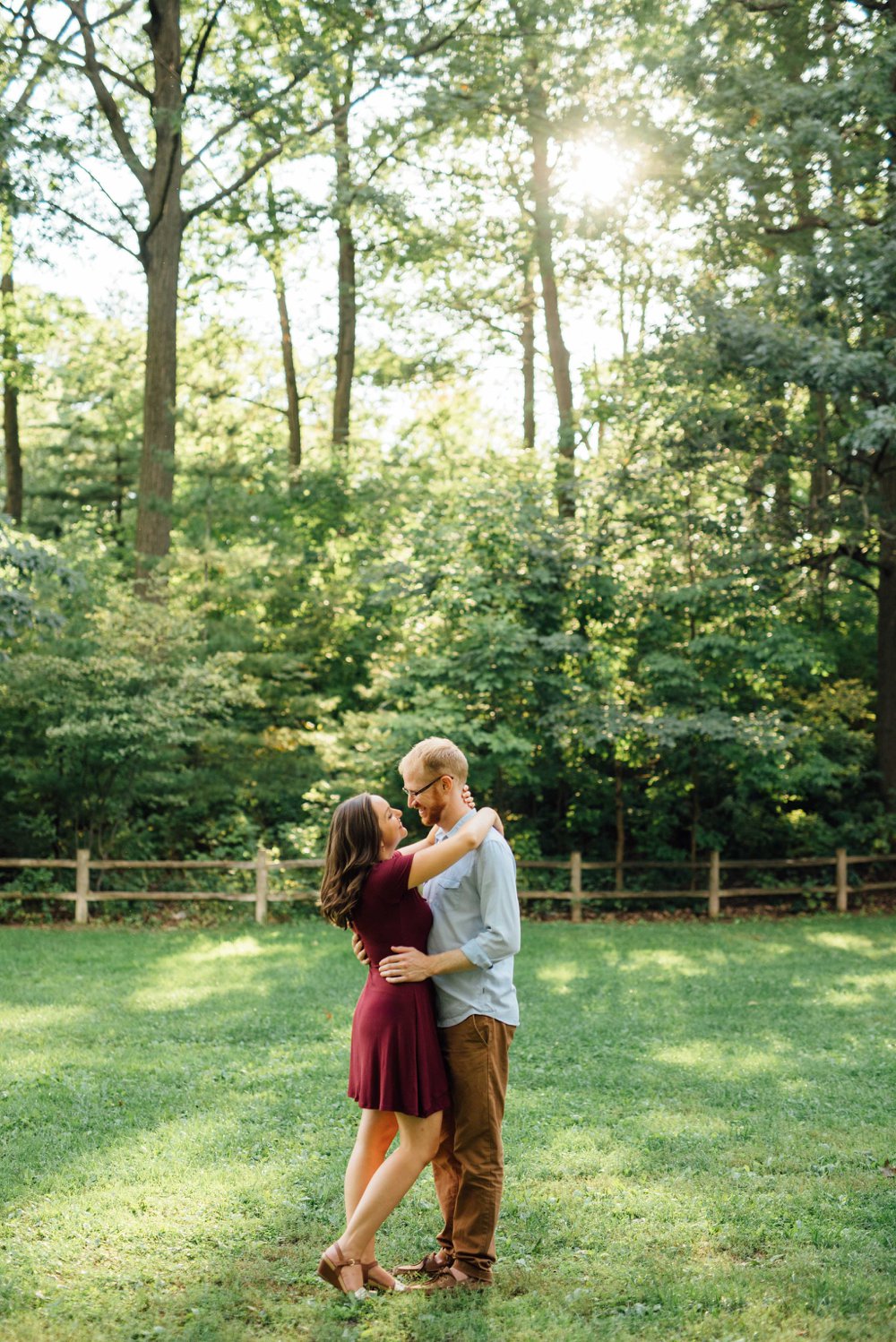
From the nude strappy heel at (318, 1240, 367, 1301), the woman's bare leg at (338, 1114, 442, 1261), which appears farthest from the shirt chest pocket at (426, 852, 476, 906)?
the nude strappy heel at (318, 1240, 367, 1301)

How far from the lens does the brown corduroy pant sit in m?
4.18

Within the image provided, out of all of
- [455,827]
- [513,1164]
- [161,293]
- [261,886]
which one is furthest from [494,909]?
[161,293]

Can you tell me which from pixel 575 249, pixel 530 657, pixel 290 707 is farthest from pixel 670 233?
pixel 290 707

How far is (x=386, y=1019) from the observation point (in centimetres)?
414

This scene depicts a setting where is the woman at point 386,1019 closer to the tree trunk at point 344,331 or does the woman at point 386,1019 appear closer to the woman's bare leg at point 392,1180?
the woman's bare leg at point 392,1180

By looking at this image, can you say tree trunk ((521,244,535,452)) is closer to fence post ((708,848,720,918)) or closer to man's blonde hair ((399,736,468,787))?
fence post ((708,848,720,918))

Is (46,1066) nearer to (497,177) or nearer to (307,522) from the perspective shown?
(307,522)

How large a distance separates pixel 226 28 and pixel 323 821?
1473 centimetres

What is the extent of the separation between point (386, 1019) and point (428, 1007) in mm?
156

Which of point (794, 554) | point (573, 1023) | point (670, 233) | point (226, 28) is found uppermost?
point (226, 28)

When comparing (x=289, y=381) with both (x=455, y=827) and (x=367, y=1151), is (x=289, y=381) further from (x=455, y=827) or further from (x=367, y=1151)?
(x=367, y=1151)

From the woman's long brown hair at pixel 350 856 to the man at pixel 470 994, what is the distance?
0.21 m

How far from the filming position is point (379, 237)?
23.2 m

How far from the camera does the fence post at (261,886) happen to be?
14258 mm
